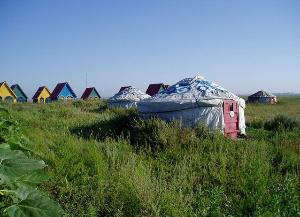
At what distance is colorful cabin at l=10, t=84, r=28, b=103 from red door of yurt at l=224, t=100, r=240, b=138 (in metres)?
27.6

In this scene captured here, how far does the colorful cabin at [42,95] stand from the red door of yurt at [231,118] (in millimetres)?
28602

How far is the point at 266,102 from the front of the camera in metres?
45.6

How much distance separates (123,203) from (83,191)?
74 cm

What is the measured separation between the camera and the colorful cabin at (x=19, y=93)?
3462cm

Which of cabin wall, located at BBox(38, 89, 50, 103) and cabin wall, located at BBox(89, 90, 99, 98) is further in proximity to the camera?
cabin wall, located at BBox(89, 90, 99, 98)

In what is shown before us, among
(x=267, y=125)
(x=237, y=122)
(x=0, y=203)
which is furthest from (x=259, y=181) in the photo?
(x=267, y=125)

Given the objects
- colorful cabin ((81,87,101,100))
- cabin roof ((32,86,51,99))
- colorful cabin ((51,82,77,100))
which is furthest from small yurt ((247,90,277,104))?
cabin roof ((32,86,51,99))

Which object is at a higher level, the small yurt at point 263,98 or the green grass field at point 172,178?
the small yurt at point 263,98

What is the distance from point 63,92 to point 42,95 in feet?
7.57

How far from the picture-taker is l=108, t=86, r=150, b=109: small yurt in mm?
20933

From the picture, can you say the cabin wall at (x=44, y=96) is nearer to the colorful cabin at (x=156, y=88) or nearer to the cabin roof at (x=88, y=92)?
the cabin roof at (x=88, y=92)

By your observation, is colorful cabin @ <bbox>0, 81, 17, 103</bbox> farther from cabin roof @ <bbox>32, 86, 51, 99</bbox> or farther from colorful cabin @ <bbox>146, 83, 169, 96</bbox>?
colorful cabin @ <bbox>146, 83, 169, 96</bbox>

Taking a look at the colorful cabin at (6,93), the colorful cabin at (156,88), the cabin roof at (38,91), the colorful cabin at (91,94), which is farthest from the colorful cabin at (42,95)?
the colorful cabin at (156,88)

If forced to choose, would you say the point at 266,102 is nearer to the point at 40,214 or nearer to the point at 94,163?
the point at 94,163
